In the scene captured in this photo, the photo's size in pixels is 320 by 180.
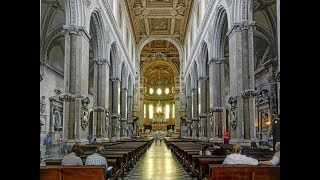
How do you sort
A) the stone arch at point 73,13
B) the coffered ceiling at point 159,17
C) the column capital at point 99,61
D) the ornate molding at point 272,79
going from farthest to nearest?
the coffered ceiling at point 159,17, the ornate molding at point 272,79, the column capital at point 99,61, the stone arch at point 73,13

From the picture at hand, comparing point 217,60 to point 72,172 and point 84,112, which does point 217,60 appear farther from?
point 72,172

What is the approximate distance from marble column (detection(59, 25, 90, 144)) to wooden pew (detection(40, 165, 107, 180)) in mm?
Answer: 10457

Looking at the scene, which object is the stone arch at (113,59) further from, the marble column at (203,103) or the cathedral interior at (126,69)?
the marble column at (203,103)

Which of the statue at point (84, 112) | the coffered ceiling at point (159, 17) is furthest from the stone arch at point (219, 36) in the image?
the coffered ceiling at point (159, 17)

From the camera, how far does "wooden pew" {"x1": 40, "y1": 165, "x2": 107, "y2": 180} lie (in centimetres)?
638

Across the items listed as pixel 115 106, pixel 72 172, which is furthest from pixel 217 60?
pixel 72 172

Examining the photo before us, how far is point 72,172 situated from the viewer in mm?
6527

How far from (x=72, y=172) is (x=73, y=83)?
11.0 metres

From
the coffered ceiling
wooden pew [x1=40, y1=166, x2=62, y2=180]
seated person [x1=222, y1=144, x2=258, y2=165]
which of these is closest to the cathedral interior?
the coffered ceiling

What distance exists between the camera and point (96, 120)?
901 inches

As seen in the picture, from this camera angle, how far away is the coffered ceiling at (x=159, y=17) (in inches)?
1454

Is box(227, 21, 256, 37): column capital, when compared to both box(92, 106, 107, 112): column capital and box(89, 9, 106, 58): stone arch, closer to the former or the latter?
box(89, 9, 106, 58): stone arch

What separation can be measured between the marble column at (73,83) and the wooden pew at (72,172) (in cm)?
1046
